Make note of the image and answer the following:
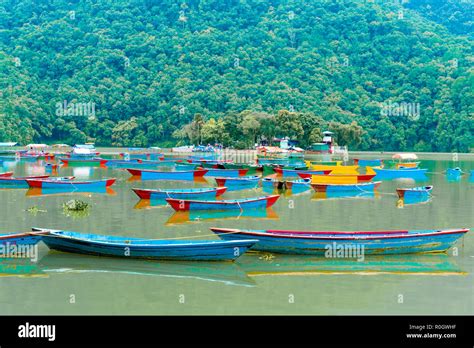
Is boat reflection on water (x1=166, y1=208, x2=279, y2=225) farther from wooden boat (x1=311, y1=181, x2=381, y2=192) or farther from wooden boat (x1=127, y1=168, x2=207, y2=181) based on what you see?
wooden boat (x1=127, y1=168, x2=207, y2=181)

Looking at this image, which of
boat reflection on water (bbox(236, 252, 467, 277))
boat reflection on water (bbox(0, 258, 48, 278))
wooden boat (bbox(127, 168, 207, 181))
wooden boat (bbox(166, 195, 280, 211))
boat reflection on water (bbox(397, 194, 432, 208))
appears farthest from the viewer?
wooden boat (bbox(127, 168, 207, 181))

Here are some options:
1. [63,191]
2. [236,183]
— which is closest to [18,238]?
[63,191]

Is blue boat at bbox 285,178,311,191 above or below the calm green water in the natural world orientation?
above

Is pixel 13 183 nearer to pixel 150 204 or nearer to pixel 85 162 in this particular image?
pixel 150 204

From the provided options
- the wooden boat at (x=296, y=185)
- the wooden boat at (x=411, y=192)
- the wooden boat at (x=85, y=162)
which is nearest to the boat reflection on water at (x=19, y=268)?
the wooden boat at (x=411, y=192)

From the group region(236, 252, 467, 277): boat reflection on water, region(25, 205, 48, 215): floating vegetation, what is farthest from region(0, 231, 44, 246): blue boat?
region(25, 205, 48, 215): floating vegetation
